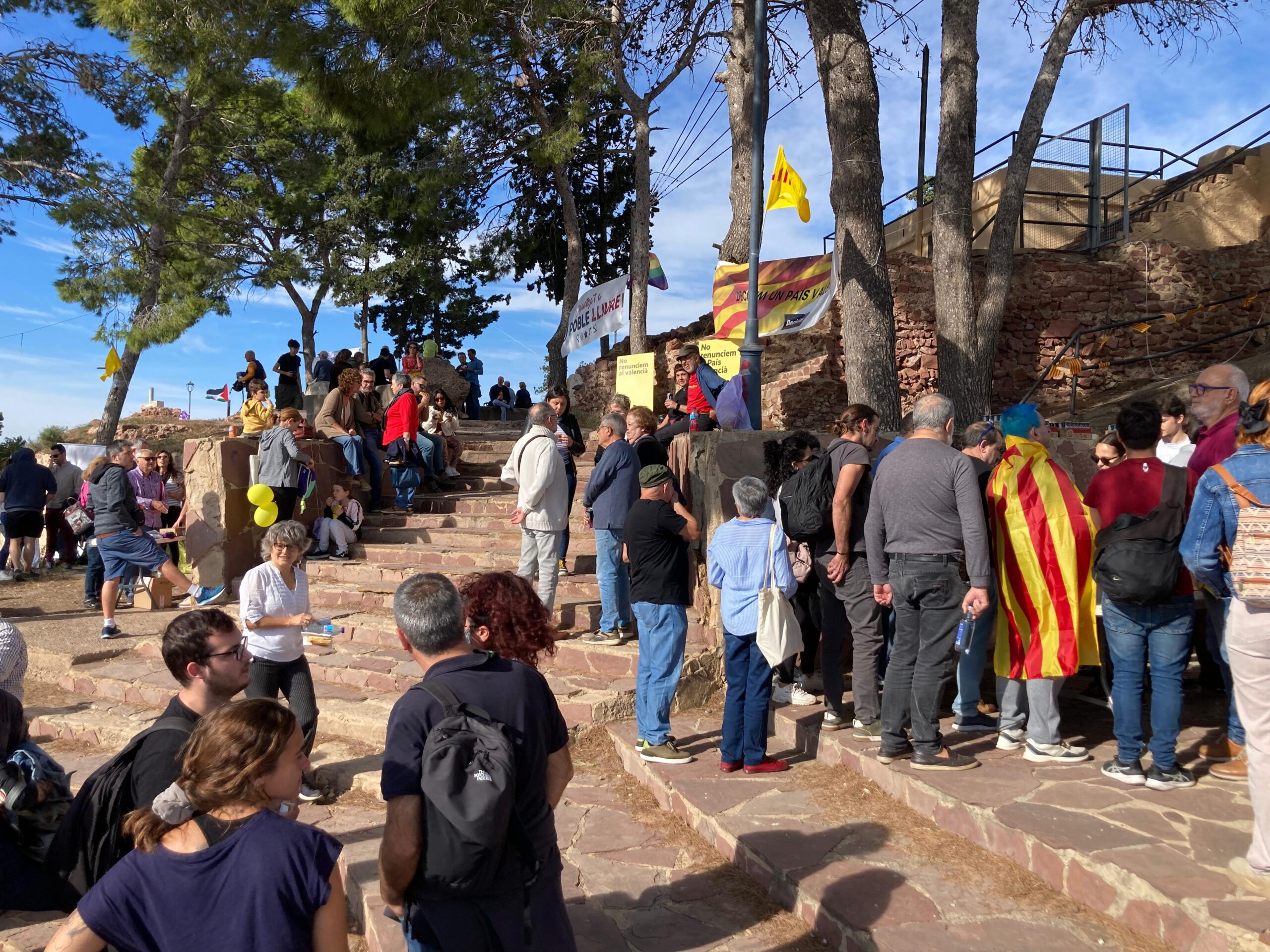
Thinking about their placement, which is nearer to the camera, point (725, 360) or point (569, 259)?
point (725, 360)

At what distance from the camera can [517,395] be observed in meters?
20.0

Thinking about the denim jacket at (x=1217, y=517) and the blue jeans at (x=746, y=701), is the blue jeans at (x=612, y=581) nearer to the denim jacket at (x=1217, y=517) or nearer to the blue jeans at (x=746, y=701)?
the blue jeans at (x=746, y=701)

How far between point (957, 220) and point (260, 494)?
7.68m

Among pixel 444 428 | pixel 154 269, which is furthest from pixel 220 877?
pixel 154 269

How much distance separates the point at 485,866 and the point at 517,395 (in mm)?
→ 18114

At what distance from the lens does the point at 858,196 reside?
28.8 feet

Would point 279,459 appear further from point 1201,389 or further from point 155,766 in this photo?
point 1201,389

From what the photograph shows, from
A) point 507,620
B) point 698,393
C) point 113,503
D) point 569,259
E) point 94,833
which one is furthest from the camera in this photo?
point 569,259

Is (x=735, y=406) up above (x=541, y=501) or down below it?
above

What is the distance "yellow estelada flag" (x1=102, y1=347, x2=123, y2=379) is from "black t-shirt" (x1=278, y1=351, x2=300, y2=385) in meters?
3.62

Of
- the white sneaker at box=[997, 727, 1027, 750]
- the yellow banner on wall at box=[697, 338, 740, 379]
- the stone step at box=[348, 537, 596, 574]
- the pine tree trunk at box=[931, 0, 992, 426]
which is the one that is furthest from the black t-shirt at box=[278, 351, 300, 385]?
the white sneaker at box=[997, 727, 1027, 750]

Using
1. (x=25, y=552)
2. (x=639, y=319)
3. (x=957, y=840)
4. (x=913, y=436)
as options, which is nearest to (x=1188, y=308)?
(x=639, y=319)

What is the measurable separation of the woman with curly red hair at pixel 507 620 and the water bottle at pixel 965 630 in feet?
7.46

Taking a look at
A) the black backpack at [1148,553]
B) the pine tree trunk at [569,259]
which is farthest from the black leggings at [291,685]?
the pine tree trunk at [569,259]
